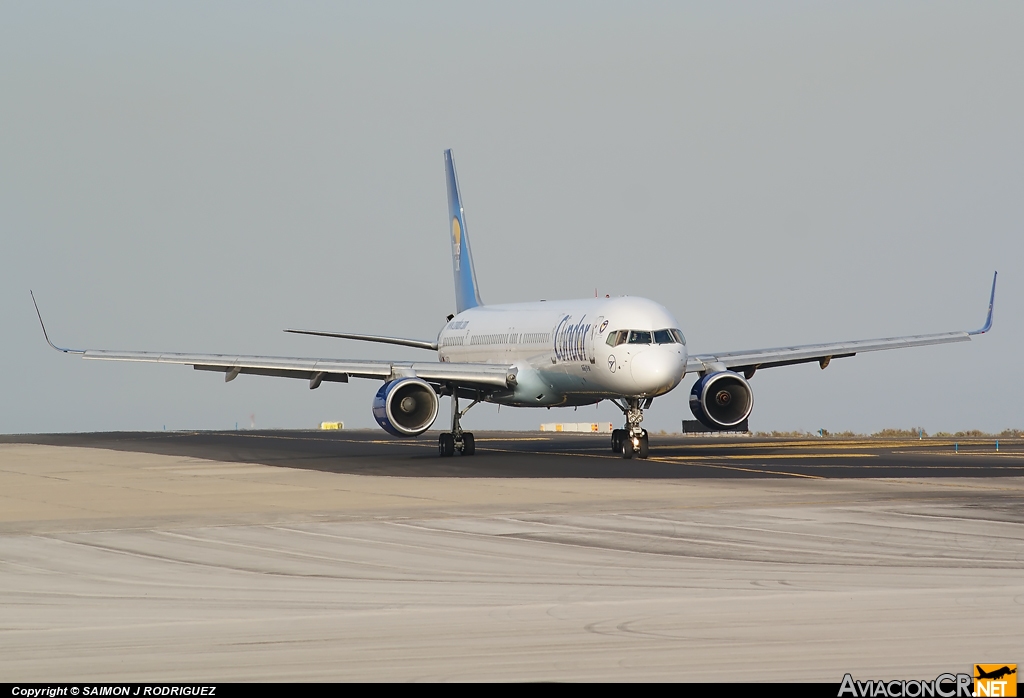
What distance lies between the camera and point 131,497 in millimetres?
23594

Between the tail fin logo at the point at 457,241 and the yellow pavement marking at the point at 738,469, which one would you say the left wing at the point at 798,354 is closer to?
the yellow pavement marking at the point at 738,469

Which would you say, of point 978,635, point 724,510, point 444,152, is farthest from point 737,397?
point 978,635

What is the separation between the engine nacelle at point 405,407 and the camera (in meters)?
33.9

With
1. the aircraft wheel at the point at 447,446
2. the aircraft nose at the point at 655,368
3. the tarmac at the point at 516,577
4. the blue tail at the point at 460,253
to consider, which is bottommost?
the tarmac at the point at 516,577

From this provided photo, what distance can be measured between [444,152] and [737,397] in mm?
22956

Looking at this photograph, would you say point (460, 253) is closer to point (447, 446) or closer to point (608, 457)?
point (447, 446)

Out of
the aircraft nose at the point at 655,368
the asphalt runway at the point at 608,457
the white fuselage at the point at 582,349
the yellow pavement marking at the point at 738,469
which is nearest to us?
the yellow pavement marking at the point at 738,469

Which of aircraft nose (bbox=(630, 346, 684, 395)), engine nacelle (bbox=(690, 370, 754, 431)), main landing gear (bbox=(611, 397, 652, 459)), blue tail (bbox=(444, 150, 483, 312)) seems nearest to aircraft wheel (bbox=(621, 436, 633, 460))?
main landing gear (bbox=(611, 397, 652, 459))

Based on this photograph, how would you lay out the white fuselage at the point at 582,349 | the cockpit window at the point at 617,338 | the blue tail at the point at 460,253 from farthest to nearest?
the blue tail at the point at 460,253 → the cockpit window at the point at 617,338 → the white fuselage at the point at 582,349

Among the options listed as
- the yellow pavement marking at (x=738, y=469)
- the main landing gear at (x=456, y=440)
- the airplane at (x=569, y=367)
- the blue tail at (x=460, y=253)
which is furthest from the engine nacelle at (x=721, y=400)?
the blue tail at (x=460, y=253)

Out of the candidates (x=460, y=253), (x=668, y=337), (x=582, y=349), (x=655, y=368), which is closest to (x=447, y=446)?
(x=582, y=349)

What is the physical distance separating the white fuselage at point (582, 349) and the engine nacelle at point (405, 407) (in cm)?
406

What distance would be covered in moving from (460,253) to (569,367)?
17660 millimetres

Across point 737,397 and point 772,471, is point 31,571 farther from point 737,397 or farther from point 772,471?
point 737,397
